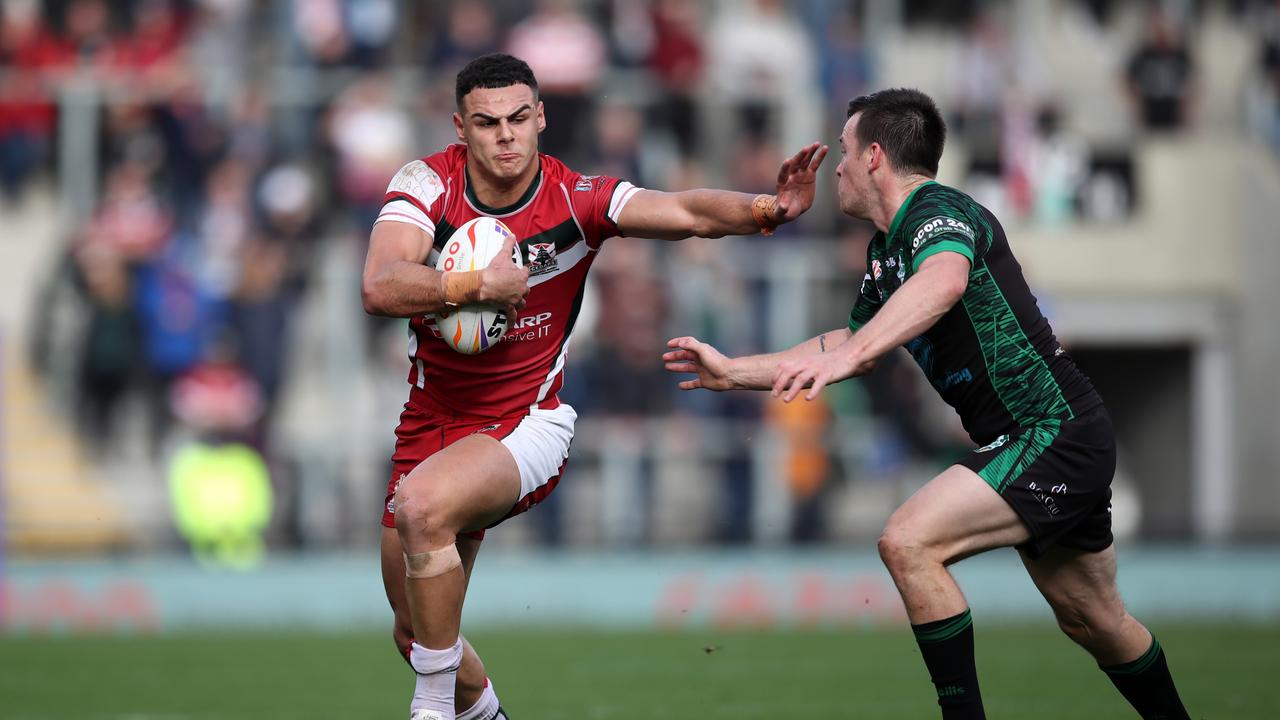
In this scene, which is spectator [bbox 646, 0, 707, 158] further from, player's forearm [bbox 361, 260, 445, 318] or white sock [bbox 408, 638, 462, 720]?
white sock [bbox 408, 638, 462, 720]

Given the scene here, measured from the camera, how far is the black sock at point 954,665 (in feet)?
21.1

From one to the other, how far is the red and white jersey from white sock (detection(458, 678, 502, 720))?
4.03 feet

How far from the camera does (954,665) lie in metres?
6.43

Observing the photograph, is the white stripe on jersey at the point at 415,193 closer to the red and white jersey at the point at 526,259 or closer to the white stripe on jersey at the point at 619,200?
the red and white jersey at the point at 526,259

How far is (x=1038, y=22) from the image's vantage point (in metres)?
22.8

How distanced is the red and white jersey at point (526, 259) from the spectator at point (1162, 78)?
51.2 ft

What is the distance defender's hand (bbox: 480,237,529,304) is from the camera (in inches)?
269

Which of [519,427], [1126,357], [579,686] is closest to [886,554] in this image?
[519,427]

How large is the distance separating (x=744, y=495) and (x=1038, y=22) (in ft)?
30.6

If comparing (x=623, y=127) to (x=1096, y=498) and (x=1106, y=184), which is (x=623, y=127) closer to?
(x=1106, y=184)

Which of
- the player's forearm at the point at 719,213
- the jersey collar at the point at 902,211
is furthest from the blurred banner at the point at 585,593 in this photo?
the jersey collar at the point at 902,211

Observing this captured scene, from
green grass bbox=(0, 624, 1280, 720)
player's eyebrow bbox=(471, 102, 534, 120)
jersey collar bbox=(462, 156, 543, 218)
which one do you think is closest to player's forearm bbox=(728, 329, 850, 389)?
jersey collar bbox=(462, 156, 543, 218)

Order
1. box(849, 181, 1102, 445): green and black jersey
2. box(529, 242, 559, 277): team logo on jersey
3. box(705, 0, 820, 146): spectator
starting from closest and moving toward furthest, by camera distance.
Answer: box(849, 181, 1102, 445): green and black jersey → box(529, 242, 559, 277): team logo on jersey → box(705, 0, 820, 146): spectator

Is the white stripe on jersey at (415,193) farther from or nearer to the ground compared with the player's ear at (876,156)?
nearer to the ground
